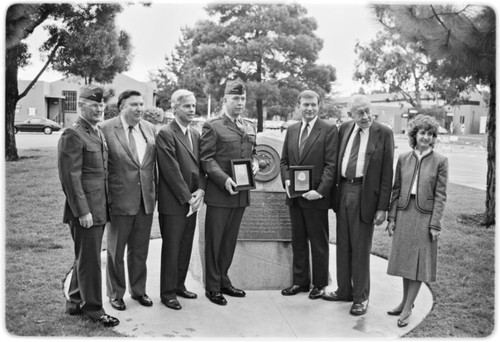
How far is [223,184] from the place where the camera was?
4676 mm

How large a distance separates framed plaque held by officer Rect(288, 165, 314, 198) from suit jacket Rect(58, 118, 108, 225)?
1.68m

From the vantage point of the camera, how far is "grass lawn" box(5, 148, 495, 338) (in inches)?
170

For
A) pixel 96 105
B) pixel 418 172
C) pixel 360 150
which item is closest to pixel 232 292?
pixel 360 150

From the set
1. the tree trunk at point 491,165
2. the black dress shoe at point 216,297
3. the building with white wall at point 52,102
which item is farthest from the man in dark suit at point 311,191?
the building with white wall at point 52,102

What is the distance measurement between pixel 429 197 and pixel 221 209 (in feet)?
5.99

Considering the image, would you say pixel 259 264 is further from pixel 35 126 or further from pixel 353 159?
pixel 35 126

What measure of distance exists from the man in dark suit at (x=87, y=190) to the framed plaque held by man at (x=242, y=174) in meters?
1.15

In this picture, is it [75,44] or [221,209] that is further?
[75,44]

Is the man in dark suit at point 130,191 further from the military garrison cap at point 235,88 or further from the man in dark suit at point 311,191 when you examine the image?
the man in dark suit at point 311,191

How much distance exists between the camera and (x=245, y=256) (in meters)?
5.38

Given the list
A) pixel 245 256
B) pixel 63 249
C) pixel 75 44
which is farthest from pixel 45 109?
pixel 245 256

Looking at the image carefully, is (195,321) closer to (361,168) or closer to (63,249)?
(361,168)

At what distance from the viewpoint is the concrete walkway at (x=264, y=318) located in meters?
4.26

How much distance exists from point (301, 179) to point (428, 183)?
113 centimetres
